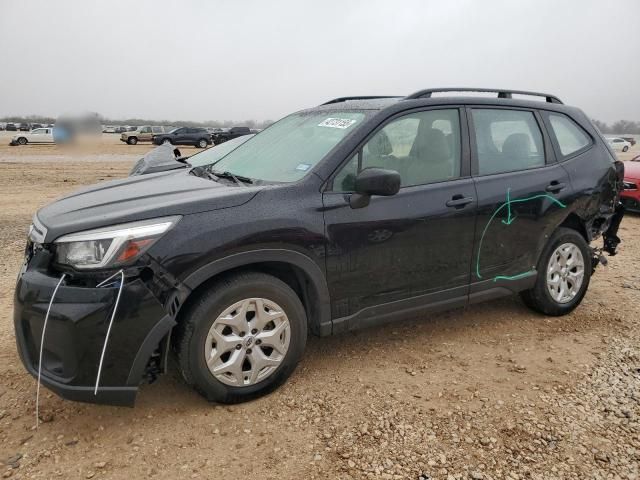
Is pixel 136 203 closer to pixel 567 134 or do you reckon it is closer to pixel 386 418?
pixel 386 418

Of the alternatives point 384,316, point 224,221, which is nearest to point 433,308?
point 384,316

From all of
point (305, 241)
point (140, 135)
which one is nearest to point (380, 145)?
point (305, 241)

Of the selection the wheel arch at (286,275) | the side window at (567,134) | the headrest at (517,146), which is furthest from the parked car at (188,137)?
the wheel arch at (286,275)

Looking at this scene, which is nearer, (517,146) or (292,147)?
(292,147)

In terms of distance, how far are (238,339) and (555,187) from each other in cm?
279

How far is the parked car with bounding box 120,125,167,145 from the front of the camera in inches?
1428

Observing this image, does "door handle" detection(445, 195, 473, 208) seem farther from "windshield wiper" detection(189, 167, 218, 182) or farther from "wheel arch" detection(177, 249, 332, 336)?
"windshield wiper" detection(189, 167, 218, 182)

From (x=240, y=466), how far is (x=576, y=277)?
128 inches

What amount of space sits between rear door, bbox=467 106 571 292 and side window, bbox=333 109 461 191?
0.60 ft

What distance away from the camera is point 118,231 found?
2551mm

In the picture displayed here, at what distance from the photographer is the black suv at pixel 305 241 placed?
2.53m

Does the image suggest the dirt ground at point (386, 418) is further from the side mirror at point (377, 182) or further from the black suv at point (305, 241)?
the side mirror at point (377, 182)

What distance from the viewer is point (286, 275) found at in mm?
3107

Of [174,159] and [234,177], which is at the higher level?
[234,177]
